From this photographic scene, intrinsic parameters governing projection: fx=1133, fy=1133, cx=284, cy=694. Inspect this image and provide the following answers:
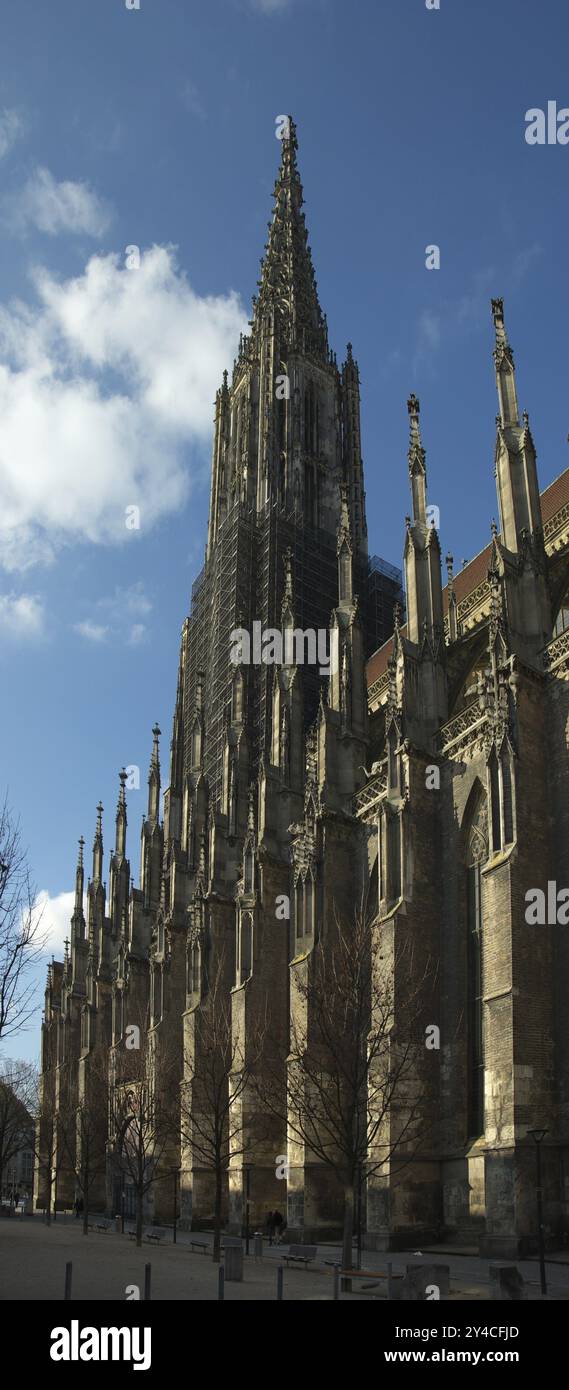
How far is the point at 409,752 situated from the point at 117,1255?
42.0 feet

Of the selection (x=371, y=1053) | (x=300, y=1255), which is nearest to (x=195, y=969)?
(x=371, y=1053)

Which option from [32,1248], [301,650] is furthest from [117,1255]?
[301,650]

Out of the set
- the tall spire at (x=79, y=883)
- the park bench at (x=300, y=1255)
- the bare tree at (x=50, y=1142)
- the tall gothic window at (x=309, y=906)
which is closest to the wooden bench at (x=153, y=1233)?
the bare tree at (x=50, y=1142)

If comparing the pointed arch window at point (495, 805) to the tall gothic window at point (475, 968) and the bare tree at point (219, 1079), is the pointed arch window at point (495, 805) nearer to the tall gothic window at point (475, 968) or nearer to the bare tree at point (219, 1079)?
the tall gothic window at point (475, 968)

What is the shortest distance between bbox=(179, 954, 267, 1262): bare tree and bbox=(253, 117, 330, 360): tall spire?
3568 centimetres

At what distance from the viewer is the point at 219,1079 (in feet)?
98.9

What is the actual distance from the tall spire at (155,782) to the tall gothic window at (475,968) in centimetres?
3221

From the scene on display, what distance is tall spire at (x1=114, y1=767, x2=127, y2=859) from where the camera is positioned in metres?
59.6

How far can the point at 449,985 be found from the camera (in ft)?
83.3

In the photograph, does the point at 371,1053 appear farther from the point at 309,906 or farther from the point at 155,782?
the point at 155,782

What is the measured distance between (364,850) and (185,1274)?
529 inches

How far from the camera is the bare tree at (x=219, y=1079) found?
95.2ft

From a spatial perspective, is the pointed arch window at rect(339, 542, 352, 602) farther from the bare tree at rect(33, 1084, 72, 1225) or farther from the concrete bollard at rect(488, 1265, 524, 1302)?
the concrete bollard at rect(488, 1265, 524, 1302)
